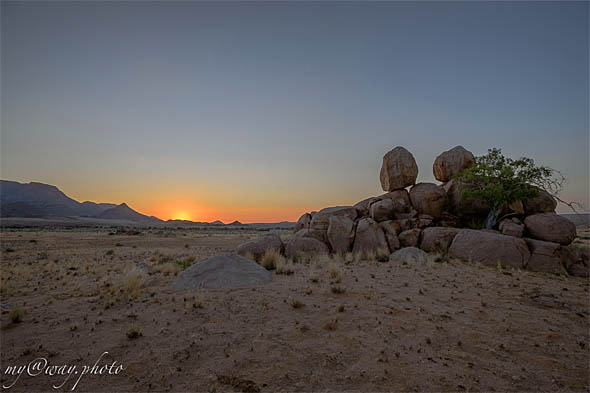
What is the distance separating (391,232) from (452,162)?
818 centimetres

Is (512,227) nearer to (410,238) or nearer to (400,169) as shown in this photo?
(410,238)

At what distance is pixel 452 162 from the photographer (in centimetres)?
2205

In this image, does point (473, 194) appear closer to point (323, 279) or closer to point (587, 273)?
point (587, 273)

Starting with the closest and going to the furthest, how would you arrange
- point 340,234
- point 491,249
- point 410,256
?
point 491,249 < point 410,256 < point 340,234

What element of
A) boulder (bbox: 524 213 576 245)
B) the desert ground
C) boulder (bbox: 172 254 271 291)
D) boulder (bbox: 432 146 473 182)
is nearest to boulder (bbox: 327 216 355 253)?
the desert ground

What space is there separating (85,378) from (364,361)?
16.0 ft

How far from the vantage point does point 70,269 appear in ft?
48.2

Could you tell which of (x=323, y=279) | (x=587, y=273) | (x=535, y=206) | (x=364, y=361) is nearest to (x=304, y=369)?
(x=364, y=361)

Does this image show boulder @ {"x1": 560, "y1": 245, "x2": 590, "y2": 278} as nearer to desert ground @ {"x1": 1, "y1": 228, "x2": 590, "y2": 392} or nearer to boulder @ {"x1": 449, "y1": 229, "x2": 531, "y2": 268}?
boulder @ {"x1": 449, "y1": 229, "x2": 531, "y2": 268}

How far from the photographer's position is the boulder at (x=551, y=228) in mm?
15172

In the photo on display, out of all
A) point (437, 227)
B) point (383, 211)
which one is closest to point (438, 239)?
point (437, 227)

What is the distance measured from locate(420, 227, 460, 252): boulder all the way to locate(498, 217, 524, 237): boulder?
246 centimetres

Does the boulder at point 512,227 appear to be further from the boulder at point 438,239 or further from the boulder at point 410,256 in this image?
the boulder at point 410,256

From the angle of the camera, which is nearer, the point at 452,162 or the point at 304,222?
the point at 452,162
